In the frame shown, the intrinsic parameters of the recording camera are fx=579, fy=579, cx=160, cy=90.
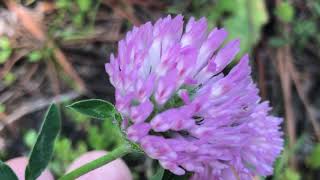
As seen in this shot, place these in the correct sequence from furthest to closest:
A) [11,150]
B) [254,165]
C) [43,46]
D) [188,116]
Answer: [43,46] → [11,150] → [254,165] → [188,116]

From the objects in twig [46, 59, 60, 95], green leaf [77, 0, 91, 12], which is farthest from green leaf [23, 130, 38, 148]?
green leaf [77, 0, 91, 12]

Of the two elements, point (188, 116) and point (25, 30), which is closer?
point (188, 116)

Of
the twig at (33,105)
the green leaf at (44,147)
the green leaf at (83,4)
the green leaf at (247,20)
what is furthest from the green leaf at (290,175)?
the green leaf at (44,147)

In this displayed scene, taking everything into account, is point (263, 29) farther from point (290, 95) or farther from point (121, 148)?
point (121, 148)

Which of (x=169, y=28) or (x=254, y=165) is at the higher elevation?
(x=169, y=28)

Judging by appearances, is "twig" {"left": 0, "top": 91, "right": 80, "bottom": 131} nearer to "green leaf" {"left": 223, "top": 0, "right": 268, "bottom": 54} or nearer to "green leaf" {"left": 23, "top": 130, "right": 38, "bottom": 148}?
"green leaf" {"left": 23, "top": 130, "right": 38, "bottom": 148}

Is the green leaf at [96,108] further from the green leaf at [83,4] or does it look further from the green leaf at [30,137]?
the green leaf at [83,4]

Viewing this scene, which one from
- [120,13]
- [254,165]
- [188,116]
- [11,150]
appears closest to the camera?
[188,116]

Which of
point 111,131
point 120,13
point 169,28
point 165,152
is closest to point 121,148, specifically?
point 165,152
